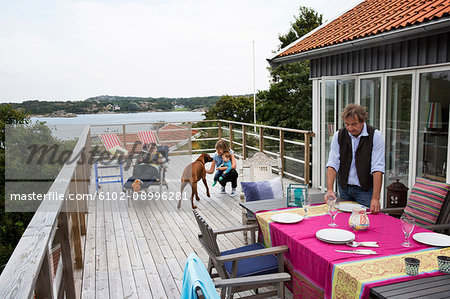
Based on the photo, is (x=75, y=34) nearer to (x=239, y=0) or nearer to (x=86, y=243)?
(x=239, y=0)

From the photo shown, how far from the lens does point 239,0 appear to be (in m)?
19.7

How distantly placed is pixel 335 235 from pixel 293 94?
16.8m

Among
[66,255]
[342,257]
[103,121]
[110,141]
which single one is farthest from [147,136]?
[342,257]

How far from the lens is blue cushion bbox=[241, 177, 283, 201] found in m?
3.62

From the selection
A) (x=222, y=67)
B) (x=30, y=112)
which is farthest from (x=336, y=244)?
(x=222, y=67)

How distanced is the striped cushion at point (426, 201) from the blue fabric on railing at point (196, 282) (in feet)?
7.96

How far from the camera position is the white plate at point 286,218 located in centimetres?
261

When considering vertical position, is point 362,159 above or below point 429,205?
above

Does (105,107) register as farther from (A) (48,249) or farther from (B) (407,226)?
(B) (407,226)

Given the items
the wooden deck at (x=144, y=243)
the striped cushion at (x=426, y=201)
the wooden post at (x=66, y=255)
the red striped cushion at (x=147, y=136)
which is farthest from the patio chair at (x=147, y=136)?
the striped cushion at (x=426, y=201)

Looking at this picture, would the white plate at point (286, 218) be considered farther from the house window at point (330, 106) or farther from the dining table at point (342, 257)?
the house window at point (330, 106)

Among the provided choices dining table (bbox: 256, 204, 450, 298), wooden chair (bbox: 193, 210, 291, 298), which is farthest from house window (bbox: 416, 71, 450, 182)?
wooden chair (bbox: 193, 210, 291, 298)

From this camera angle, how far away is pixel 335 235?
7.38ft

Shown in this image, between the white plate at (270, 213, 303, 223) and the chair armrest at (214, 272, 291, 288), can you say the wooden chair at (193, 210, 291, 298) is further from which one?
the white plate at (270, 213, 303, 223)
